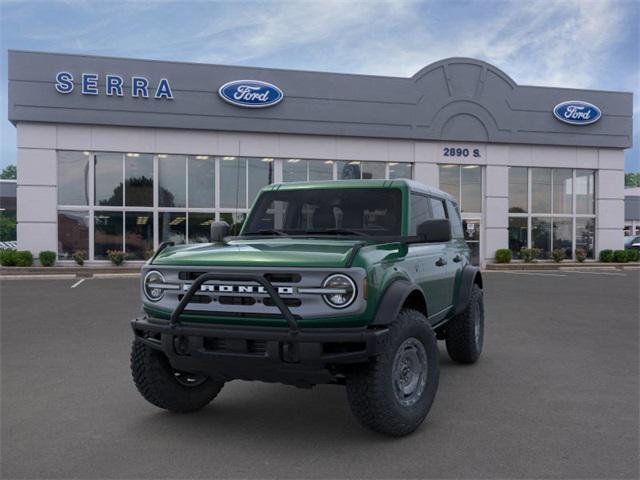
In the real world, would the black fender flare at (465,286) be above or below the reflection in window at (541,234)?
below

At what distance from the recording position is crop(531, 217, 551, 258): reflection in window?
87.6 ft

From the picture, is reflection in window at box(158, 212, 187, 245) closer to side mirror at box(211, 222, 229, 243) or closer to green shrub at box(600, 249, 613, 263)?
side mirror at box(211, 222, 229, 243)

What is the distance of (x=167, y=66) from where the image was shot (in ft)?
74.7

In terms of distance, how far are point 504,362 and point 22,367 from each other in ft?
18.4

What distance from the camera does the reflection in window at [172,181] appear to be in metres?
22.9

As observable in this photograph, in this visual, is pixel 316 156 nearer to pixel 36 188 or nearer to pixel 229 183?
pixel 229 183

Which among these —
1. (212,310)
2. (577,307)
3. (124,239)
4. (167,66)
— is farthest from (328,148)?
(212,310)

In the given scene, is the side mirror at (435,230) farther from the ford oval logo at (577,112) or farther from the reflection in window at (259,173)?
the ford oval logo at (577,112)

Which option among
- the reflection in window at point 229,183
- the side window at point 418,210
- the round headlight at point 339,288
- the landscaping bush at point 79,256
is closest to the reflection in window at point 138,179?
the landscaping bush at point 79,256

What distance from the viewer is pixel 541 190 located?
88.4 feet

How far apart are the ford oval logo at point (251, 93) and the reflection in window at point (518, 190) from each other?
11342 millimetres

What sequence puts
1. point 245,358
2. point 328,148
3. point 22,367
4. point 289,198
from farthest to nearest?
point 328,148 → point 22,367 → point 289,198 → point 245,358

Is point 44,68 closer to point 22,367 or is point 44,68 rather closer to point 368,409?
point 22,367

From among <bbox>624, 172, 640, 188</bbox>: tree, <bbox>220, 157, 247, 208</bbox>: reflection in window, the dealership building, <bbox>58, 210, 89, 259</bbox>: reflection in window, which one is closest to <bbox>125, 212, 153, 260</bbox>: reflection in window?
the dealership building
